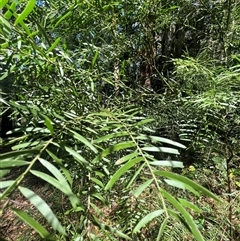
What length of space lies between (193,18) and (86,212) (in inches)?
26.2

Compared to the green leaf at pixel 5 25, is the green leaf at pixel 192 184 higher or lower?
lower

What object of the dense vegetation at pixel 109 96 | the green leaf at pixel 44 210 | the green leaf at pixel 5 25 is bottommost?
the dense vegetation at pixel 109 96

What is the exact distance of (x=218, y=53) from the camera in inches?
32.2

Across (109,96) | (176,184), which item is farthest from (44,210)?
(109,96)

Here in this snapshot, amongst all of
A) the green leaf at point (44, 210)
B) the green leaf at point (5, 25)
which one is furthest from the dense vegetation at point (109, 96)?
the green leaf at point (44, 210)

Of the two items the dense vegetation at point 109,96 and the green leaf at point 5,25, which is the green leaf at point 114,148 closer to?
the dense vegetation at point 109,96

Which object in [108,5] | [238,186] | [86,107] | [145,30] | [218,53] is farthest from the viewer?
[238,186]

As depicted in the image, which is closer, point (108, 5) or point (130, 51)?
point (108, 5)

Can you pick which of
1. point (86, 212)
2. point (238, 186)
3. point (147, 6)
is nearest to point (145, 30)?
point (147, 6)

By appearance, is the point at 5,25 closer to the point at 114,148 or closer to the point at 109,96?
the point at 114,148

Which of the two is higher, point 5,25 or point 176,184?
point 5,25

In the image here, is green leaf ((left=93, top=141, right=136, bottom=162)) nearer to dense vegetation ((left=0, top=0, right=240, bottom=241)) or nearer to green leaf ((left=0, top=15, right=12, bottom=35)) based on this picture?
dense vegetation ((left=0, top=0, right=240, bottom=241))

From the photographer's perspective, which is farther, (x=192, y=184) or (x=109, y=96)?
(x=109, y=96)

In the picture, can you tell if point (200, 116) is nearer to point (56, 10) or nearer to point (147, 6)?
point (147, 6)
